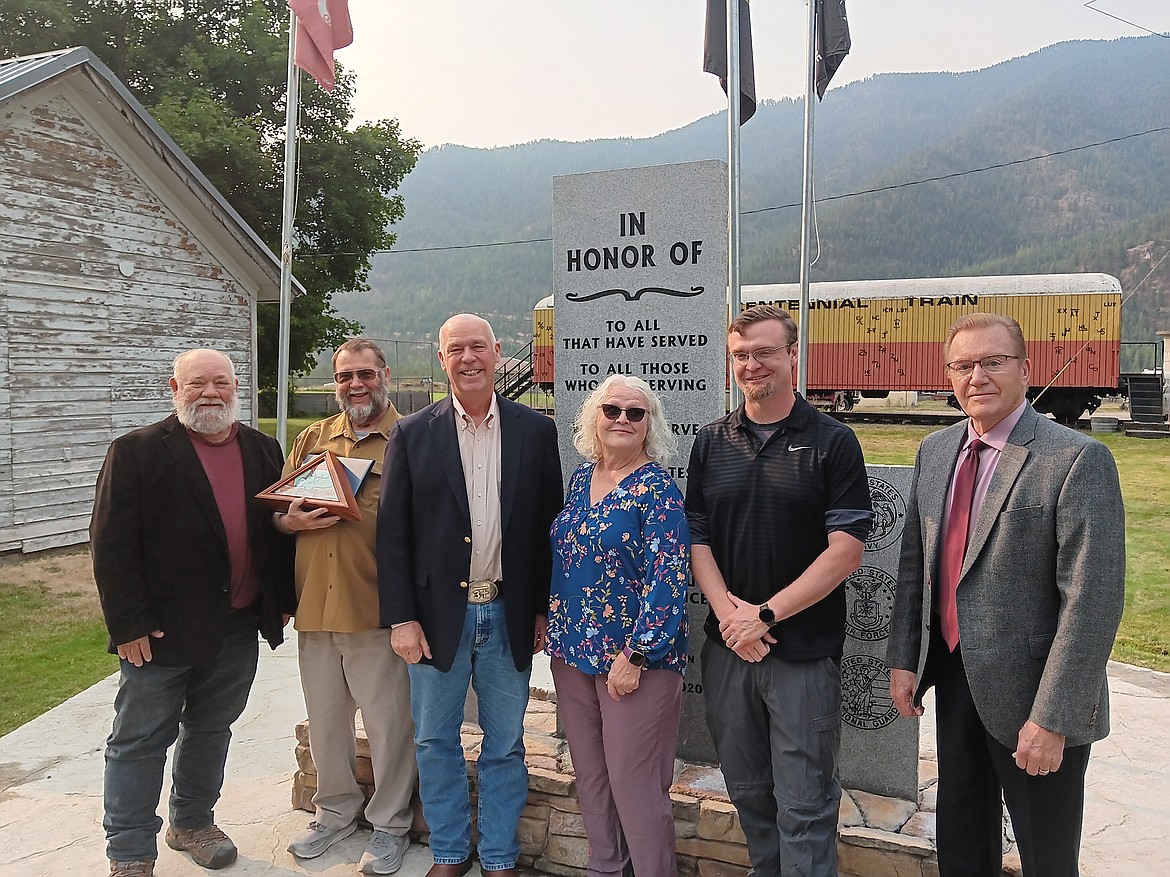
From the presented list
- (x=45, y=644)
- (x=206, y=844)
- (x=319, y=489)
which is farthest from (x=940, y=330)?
(x=206, y=844)

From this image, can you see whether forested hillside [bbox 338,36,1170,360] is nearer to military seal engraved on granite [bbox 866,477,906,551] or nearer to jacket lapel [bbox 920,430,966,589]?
military seal engraved on granite [bbox 866,477,906,551]

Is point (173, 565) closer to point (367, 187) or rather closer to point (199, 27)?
point (367, 187)

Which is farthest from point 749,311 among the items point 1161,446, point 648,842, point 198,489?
point 1161,446

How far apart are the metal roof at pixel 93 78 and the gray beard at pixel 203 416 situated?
6.10m

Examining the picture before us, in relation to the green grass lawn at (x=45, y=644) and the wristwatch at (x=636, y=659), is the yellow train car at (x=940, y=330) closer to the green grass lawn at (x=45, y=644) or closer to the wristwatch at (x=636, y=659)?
the green grass lawn at (x=45, y=644)

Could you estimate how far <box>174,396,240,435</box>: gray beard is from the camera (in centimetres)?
282

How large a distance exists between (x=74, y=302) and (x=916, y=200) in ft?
457

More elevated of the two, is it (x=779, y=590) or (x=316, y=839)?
(x=779, y=590)

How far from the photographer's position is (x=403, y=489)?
273 cm

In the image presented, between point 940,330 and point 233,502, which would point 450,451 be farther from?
point 940,330

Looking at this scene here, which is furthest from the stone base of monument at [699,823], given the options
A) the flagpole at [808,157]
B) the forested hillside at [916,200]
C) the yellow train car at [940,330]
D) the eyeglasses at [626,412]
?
the forested hillside at [916,200]

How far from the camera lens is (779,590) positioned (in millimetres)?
2354

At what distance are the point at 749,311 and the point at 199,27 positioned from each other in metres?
21.9

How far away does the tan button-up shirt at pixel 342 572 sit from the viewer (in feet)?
9.55
